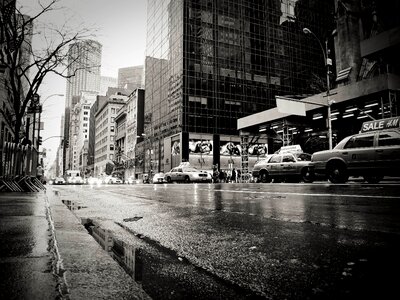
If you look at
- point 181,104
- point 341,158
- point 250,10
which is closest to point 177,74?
point 181,104

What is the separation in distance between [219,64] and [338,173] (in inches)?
2089

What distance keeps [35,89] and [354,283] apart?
1871 centimetres

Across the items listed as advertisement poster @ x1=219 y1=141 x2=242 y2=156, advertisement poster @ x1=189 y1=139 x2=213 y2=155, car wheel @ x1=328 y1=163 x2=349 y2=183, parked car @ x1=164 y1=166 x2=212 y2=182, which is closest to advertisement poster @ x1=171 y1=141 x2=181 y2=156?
advertisement poster @ x1=189 y1=139 x2=213 y2=155

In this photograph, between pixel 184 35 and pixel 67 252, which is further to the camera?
pixel 184 35

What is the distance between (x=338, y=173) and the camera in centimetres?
1328

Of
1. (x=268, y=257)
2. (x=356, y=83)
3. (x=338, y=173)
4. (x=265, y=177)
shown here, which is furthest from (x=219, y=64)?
(x=268, y=257)

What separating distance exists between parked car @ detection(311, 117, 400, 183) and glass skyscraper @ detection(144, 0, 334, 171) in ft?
142

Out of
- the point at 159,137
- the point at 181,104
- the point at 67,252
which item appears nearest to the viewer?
the point at 67,252

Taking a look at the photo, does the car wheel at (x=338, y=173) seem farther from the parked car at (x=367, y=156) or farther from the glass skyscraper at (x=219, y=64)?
the glass skyscraper at (x=219, y=64)

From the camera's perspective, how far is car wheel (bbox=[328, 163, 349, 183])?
13086 millimetres

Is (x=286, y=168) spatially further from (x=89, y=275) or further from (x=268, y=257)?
(x=89, y=275)

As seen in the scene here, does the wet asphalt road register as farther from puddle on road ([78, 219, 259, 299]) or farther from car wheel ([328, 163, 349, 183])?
car wheel ([328, 163, 349, 183])

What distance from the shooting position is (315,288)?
1534 mm

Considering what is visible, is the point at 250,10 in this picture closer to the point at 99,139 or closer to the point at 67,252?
the point at 67,252
